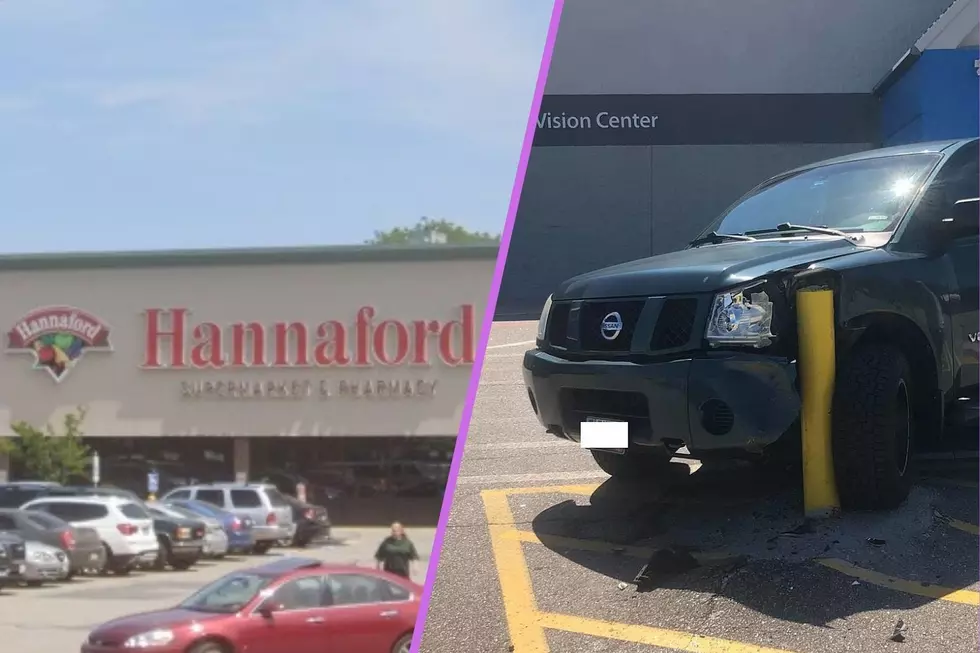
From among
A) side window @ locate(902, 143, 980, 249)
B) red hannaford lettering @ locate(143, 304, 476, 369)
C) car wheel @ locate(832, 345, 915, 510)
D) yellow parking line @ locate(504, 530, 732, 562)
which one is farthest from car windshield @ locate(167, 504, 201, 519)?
side window @ locate(902, 143, 980, 249)

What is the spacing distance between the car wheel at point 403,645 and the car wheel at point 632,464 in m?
0.98

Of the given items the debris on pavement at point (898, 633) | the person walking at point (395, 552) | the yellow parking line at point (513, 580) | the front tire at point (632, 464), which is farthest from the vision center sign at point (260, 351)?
the debris on pavement at point (898, 633)

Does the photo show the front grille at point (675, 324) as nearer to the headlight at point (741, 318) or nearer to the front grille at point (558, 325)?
the headlight at point (741, 318)

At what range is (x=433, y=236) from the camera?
4.53 ft

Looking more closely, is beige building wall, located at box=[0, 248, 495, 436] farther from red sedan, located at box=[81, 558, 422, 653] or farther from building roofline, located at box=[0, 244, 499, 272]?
red sedan, located at box=[81, 558, 422, 653]

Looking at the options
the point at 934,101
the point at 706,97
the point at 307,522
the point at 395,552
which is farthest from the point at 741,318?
the point at 307,522

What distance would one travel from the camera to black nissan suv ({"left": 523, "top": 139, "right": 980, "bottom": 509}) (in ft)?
6.91

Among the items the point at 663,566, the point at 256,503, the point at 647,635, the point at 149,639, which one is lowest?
the point at 647,635

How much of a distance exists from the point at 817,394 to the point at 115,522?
1669 mm

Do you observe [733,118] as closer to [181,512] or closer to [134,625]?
[181,512]

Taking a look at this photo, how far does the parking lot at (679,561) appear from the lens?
189 cm

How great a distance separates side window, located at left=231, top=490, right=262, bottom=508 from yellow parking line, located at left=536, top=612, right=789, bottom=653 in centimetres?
91

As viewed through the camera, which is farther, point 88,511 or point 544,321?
point 544,321

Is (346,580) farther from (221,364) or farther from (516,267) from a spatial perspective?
(516,267)
